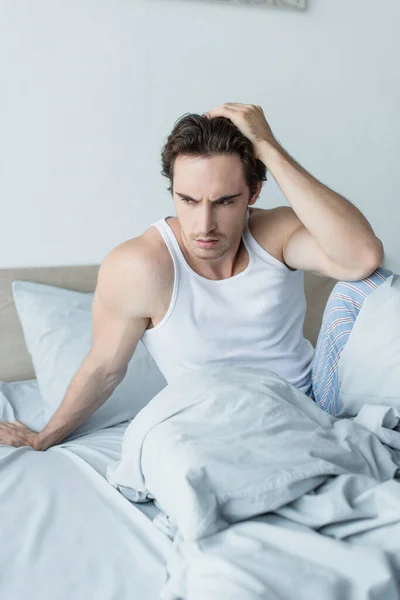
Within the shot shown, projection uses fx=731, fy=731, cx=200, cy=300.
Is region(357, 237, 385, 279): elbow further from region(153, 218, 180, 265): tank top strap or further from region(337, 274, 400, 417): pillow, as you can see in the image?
region(153, 218, 180, 265): tank top strap

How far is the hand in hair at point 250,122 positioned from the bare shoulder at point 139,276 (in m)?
0.32

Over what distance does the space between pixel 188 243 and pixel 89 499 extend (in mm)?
595

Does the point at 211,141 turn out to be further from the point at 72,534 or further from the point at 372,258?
the point at 72,534

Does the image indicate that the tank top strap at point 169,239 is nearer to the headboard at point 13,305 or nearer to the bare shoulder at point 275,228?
the bare shoulder at point 275,228

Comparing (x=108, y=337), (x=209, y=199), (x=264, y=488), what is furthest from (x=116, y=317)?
(x=264, y=488)

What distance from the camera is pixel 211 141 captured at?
1.58 metres

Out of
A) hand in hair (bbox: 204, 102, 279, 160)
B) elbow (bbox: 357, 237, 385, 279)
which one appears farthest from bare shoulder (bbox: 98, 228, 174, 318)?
elbow (bbox: 357, 237, 385, 279)

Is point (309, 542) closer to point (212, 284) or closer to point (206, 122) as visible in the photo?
point (212, 284)

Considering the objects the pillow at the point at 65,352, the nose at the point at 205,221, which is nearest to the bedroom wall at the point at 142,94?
the pillow at the point at 65,352

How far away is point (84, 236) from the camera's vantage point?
2283 mm

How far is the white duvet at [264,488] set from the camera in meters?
0.95

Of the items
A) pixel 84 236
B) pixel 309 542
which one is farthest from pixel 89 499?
pixel 84 236

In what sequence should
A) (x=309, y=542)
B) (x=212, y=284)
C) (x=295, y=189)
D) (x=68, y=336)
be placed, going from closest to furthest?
(x=309, y=542) → (x=295, y=189) → (x=212, y=284) → (x=68, y=336)

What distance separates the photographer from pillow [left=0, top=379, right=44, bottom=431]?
1.95 metres
